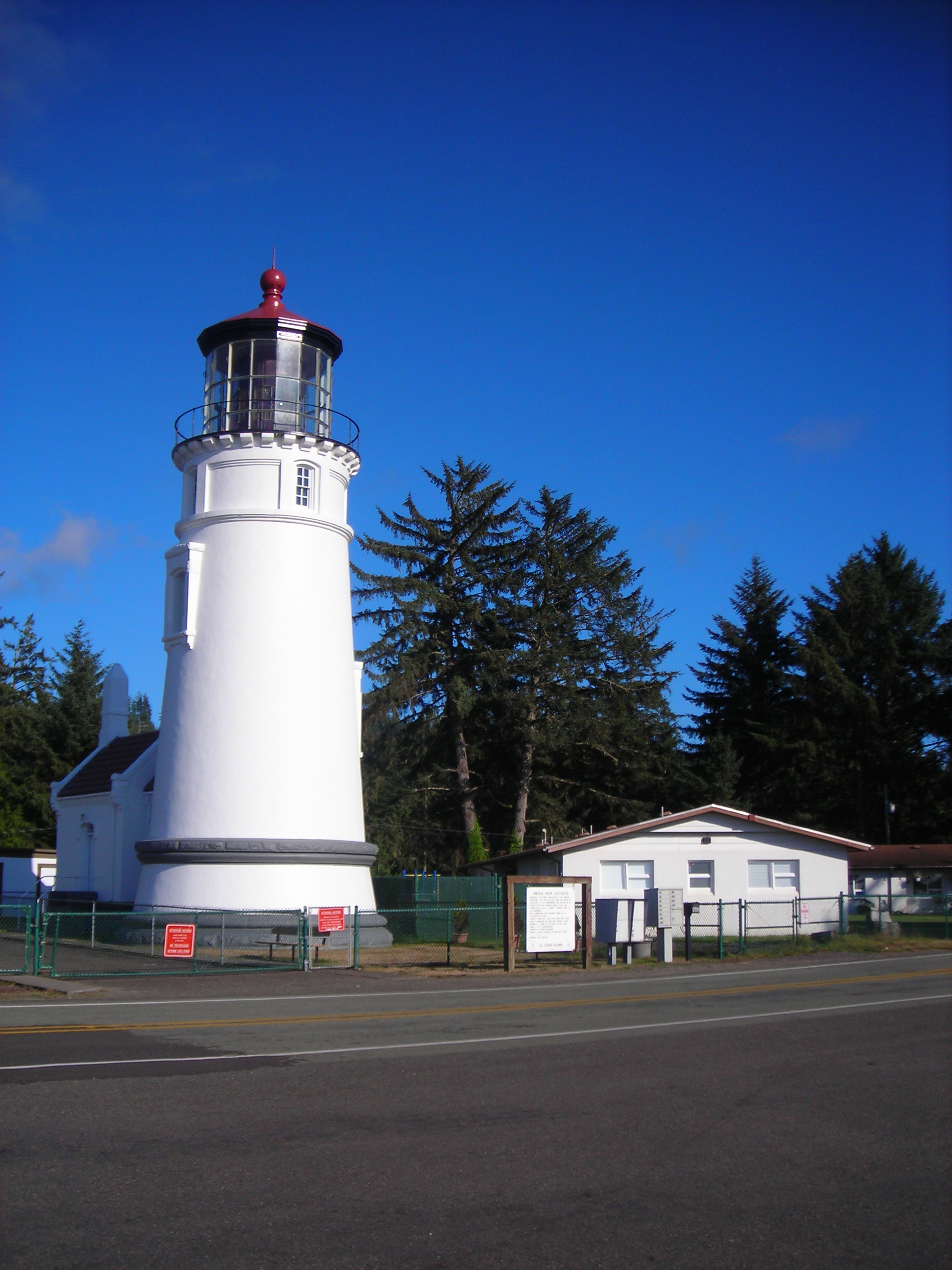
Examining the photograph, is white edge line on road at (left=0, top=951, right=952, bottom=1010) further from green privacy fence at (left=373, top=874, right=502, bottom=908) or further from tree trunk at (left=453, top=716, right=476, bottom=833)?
tree trunk at (left=453, top=716, right=476, bottom=833)

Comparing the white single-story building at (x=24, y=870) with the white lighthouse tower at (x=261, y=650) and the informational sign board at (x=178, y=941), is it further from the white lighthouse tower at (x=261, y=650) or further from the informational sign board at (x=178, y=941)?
the informational sign board at (x=178, y=941)

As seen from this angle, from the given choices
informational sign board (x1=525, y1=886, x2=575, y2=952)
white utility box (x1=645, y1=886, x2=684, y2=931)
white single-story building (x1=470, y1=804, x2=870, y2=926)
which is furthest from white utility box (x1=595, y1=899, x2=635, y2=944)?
white single-story building (x1=470, y1=804, x2=870, y2=926)

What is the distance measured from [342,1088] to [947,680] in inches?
2128

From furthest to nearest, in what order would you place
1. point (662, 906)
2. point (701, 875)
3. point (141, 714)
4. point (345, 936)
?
point (141, 714) < point (701, 875) < point (662, 906) < point (345, 936)

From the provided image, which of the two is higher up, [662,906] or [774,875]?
[774,875]

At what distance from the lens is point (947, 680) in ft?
189

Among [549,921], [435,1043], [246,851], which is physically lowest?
[435,1043]

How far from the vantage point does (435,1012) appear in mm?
16359

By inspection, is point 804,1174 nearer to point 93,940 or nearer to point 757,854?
point 93,940

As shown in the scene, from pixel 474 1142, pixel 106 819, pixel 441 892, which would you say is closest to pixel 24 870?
pixel 106 819

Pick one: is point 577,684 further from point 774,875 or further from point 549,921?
point 549,921

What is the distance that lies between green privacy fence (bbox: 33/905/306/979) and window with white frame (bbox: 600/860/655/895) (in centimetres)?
1103

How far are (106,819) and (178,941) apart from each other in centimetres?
1260

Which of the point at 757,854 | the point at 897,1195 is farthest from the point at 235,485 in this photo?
the point at 897,1195
